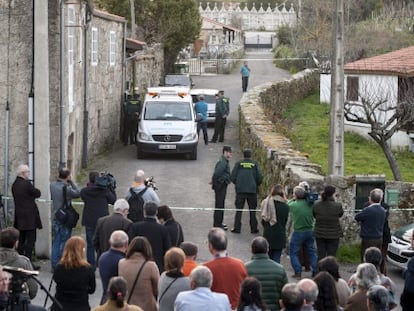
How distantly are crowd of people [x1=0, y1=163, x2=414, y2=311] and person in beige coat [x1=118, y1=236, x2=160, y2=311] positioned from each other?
11 mm

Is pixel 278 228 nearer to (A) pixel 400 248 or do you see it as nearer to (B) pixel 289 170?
(A) pixel 400 248

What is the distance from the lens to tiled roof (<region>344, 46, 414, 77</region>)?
32.6 meters

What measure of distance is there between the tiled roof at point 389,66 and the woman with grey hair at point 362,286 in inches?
904

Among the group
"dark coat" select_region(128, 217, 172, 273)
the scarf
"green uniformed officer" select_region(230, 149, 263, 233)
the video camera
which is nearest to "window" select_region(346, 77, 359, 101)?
"green uniformed officer" select_region(230, 149, 263, 233)

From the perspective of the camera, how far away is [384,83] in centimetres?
3356

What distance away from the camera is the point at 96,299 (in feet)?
43.9

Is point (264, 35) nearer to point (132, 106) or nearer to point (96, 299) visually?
point (132, 106)

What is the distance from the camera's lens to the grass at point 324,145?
1134 inches

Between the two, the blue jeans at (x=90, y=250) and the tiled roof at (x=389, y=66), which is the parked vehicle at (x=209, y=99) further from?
the blue jeans at (x=90, y=250)

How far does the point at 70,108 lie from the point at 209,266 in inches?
418

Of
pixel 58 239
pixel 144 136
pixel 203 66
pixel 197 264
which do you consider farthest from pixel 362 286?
pixel 203 66

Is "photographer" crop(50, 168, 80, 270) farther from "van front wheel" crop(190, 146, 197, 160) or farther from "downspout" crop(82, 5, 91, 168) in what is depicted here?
"van front wheel" crop(190, 146, 197, 160)

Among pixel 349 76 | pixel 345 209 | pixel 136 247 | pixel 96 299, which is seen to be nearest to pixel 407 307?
pixel 136 247

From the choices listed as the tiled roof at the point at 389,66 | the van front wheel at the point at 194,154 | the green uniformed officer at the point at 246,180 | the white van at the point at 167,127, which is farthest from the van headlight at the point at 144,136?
the tiled roof at the point at 389,66
